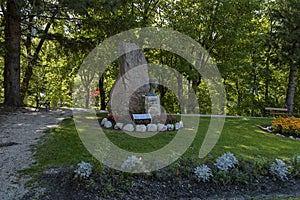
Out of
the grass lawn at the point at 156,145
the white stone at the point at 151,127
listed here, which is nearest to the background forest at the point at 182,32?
the white stone at the point at 151,127

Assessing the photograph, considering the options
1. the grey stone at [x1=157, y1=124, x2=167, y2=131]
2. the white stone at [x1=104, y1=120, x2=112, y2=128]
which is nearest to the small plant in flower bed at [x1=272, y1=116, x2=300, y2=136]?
the grey stone at [x1=157, y1=124, x2=167, y2=131]

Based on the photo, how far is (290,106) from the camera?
1195 centimetres

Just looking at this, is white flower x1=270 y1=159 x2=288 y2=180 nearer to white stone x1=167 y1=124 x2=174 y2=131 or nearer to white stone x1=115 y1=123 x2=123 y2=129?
white stone x1=167 y1=124 x2=174 y2=131

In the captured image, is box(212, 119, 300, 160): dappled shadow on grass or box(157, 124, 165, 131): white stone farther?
box(157, 124, 165, 131): white stone

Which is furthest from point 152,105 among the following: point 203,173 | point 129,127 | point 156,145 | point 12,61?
point 12,61

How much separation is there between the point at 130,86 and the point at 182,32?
17.3 feet

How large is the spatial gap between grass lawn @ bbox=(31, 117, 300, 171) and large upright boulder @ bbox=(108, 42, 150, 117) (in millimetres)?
1188

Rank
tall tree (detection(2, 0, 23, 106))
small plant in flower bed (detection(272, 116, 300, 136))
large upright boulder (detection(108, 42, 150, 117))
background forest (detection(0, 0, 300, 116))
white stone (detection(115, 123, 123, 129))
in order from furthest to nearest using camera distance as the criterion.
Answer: tall tree (detection(2, 0, 23, 106)), background forest (detection(0, 0, 300, 116)), small plant in flower bed (detection(272, 116, 300, 136)), large upright boulder (detection(108, 42, 150, 117)), white stone (detection(115, 123, 123, 129))

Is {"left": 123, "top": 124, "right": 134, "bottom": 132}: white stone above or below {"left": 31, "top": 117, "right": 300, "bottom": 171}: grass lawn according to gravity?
above

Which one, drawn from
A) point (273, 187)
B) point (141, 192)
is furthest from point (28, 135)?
point (273, 187)

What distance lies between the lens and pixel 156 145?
5496 millimetres

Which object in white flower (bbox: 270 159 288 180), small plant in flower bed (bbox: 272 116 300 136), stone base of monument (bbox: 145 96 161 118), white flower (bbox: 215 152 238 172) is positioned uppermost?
stone base of monument (bbox: 145 96 161 118)

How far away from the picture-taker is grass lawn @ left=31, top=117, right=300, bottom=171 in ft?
15.1

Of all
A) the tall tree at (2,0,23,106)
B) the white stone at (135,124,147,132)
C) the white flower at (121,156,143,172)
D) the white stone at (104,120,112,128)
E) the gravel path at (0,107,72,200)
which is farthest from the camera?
the tall tree at (2,0,23,106)
